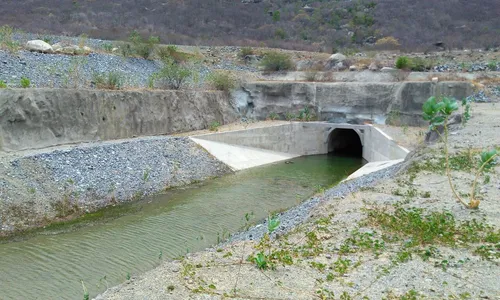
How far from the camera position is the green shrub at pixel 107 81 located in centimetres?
1908

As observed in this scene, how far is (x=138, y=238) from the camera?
453 inches

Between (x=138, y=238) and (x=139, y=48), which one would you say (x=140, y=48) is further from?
(x=138, y=238)

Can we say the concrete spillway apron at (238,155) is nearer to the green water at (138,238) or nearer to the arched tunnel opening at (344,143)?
the green water at (138,238)

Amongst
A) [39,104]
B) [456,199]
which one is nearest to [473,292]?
[456,199]

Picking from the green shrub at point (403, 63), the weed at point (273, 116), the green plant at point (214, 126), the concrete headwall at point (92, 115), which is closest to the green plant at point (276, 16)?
the green shrub at point (403, 63)

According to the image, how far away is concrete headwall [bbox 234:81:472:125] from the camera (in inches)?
955

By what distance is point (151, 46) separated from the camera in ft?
86.4

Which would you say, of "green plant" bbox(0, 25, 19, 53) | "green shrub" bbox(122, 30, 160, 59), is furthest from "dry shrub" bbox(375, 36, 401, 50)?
"green plant" bbox(0, 25, 19, 53)

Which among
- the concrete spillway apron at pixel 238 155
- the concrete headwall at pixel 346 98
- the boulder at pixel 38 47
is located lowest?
the concrete spillway apron at pixel 238 155

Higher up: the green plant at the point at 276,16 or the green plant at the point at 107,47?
the green plant at the point at 276,16

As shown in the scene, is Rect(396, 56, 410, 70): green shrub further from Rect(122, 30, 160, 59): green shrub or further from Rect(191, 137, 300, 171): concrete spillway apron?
Rect(122, 30, 160, 59): green shrub

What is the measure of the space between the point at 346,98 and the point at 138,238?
17.4m

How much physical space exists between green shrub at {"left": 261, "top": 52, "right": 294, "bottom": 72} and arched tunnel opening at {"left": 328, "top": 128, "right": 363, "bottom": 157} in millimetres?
5975

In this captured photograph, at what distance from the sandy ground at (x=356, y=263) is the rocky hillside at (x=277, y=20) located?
30.2 m
